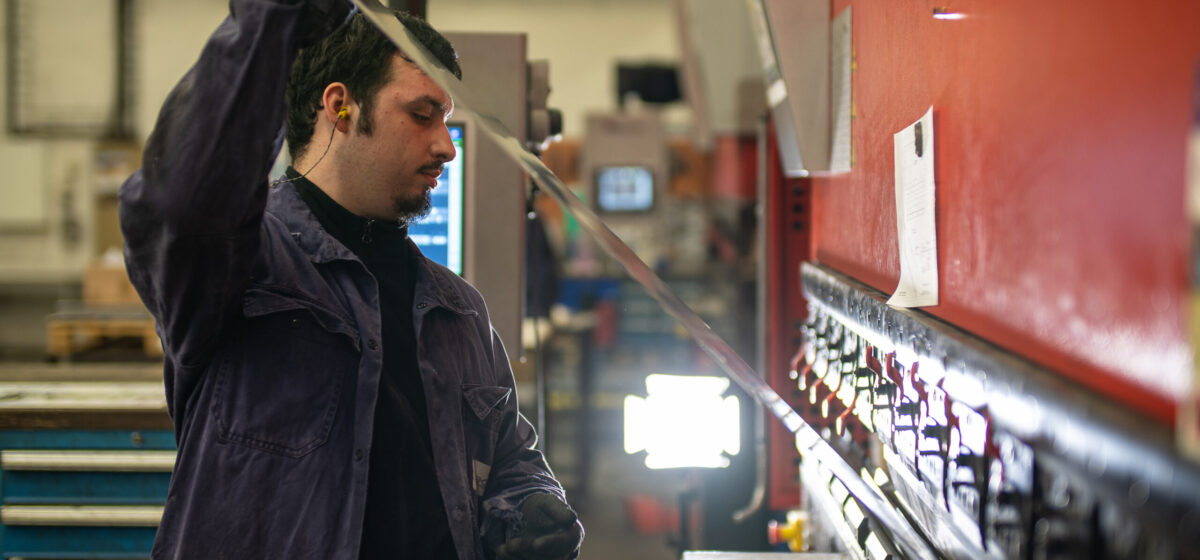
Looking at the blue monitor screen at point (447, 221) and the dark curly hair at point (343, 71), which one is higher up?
the dark curly hair at point (343, 71)

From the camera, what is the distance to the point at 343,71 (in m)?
1.42

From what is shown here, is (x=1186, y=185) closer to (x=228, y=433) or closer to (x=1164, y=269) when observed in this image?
(x=1164, y=269)

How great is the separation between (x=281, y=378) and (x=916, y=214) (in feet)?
2.88

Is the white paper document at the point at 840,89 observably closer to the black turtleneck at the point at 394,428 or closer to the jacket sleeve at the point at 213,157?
the black turtleneck at the point at 394,428

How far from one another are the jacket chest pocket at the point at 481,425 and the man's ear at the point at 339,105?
0.45 metres

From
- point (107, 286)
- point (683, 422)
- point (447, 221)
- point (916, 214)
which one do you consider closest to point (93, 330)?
point (107, 286)

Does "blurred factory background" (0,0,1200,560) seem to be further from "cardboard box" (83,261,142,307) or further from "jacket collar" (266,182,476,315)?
"jacket collar" (266,182,476,315)

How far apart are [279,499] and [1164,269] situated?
1051mm

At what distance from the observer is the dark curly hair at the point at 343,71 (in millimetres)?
1404

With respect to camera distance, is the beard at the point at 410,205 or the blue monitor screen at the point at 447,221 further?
the blue monitor screen at the point at 447,221

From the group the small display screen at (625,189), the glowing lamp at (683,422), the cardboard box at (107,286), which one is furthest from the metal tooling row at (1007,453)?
the small display screen at (625,189)

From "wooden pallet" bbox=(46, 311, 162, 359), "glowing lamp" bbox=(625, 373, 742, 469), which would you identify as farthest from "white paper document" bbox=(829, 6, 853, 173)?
"wooden pallet" bbox=(46, 311, 162, 359)

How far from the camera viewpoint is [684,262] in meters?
8.91

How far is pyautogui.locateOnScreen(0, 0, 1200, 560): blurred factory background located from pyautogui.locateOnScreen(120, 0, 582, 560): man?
102 mm
